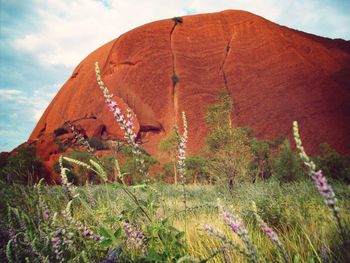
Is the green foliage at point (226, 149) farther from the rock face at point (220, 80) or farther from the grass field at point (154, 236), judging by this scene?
the rock face at point (220, 80)

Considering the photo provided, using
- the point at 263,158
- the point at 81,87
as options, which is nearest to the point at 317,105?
the point at 263,158

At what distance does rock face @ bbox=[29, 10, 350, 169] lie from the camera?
28.9 metres

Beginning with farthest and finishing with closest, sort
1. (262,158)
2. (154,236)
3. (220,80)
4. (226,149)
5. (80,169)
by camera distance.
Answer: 1. (220,80)
2. (262,158)
3. (80,169)
4. (226,149)
5. (154,236)

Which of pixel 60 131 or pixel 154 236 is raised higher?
pixel 60 131

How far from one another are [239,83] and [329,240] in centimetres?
2954

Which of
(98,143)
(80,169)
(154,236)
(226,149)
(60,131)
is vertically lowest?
(154,236)

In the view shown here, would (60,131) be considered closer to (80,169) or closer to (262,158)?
(80,169)

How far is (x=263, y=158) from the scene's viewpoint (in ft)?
62.6

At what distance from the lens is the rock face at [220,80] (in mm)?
28859

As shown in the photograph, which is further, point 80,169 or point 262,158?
point 262,158

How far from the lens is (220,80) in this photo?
103 ft

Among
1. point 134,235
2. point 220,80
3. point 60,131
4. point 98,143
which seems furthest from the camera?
point 60,131

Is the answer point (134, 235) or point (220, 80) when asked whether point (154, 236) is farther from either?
point (220, 80)

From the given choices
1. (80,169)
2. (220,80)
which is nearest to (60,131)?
(80,169)
